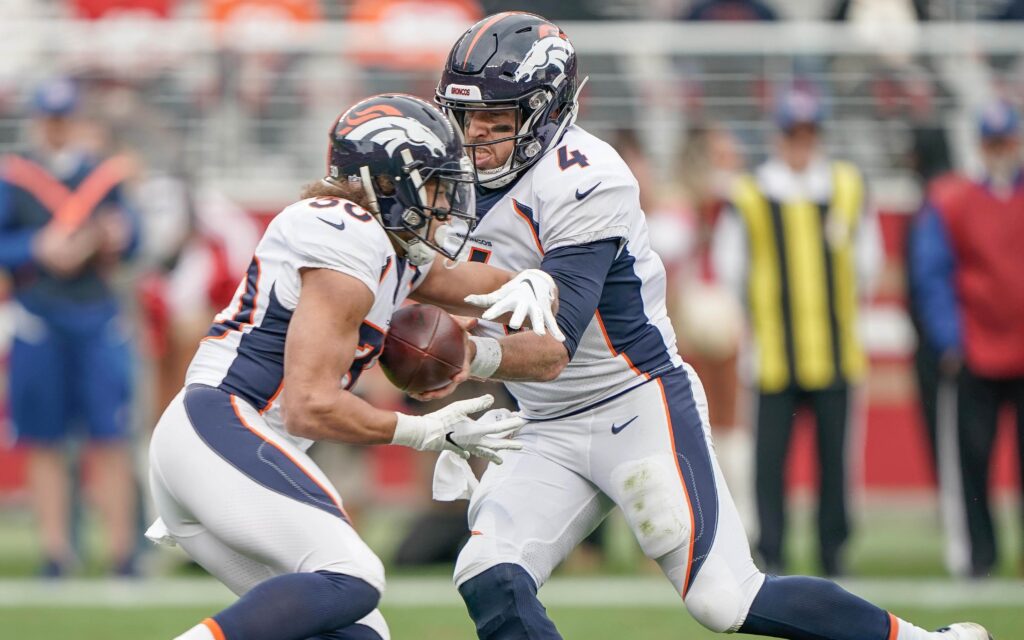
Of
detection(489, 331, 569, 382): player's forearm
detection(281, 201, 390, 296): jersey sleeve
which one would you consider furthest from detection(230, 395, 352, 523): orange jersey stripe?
detection(489, 331, 569, 382): player's forearm

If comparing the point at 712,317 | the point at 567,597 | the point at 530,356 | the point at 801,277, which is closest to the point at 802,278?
the point at 801,277

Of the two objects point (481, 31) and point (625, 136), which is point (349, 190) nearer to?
point (481, 31)

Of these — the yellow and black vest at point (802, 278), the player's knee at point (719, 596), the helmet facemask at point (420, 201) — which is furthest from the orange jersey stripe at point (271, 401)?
the yellow and black vest at point (802, 278)

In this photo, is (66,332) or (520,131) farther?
(66,332)

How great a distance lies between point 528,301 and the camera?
3.84m

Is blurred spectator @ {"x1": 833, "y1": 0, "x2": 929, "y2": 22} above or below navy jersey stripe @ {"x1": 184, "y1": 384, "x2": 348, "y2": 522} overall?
below

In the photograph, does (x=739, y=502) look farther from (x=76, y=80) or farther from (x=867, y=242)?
(x=76, y=80)

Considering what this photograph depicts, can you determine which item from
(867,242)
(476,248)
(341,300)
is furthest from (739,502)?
(341,300)

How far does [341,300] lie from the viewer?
149 inches

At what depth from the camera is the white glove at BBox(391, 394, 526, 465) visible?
153 inches

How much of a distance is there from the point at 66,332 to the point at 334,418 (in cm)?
416

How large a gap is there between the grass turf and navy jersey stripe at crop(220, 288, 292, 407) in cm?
231

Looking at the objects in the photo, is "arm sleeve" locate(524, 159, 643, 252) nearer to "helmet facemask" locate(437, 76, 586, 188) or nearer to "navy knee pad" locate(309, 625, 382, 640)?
"helmet facemask" locate(437, 76, 586, 188)

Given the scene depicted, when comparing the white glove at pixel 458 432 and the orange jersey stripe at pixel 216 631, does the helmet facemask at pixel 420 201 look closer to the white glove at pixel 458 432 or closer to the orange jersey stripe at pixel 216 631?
the white glove at pixel 458 432
